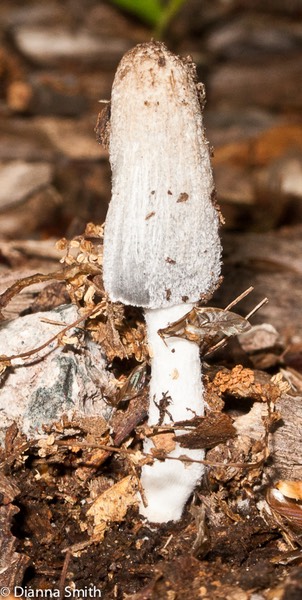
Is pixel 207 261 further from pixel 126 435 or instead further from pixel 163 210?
pixel 126 435

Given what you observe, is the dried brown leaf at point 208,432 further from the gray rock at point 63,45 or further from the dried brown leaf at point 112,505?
the gray rock at point 63,45

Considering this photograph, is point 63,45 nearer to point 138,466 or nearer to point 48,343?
point 48,343

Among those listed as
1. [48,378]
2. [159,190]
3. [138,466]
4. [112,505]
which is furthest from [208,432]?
[159,190]

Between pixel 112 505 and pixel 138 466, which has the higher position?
pixel 138 466

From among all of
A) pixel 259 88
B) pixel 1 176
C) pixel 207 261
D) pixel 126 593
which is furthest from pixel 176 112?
pixel 259 88

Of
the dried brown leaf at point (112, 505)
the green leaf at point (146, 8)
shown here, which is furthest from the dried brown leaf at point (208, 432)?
the green leaf at point (146, 8)

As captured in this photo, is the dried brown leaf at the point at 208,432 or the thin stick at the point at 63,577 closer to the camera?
the thin stick at the point at 63,577
